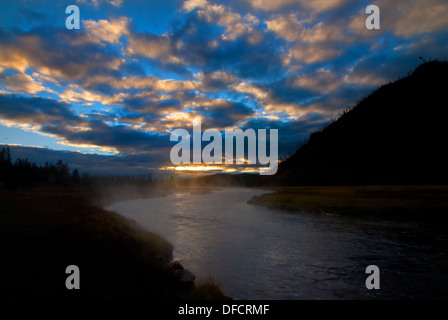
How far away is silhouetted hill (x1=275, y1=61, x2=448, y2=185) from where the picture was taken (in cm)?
10444

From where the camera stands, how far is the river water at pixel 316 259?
1304 cm

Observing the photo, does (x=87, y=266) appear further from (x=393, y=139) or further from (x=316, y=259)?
(x=393, y=139)

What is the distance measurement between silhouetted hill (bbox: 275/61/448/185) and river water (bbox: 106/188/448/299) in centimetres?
9117

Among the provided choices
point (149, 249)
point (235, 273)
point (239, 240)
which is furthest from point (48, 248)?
point (239, 240)

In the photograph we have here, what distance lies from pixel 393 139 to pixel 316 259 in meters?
133

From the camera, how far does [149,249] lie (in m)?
18.1

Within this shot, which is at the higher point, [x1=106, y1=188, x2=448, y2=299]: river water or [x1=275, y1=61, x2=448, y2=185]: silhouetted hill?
[x1=275, y1=61, x2=448, y2=185]: silhouetted hill

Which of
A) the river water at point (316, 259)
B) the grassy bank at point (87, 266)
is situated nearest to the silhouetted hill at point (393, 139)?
the river water at point (316, 259)

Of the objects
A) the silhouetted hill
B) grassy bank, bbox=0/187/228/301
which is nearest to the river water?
grassy bank, bbox=0/187/228/301

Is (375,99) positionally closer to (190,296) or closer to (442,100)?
(442,100)

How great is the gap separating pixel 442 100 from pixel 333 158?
57.7 metres

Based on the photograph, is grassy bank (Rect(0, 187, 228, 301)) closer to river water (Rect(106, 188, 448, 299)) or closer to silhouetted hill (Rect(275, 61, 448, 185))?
river water (Rect(106, 188, 448, 299))

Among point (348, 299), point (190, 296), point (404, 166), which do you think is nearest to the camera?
point (190, 296)

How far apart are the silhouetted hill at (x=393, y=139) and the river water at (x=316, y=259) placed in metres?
91.2
